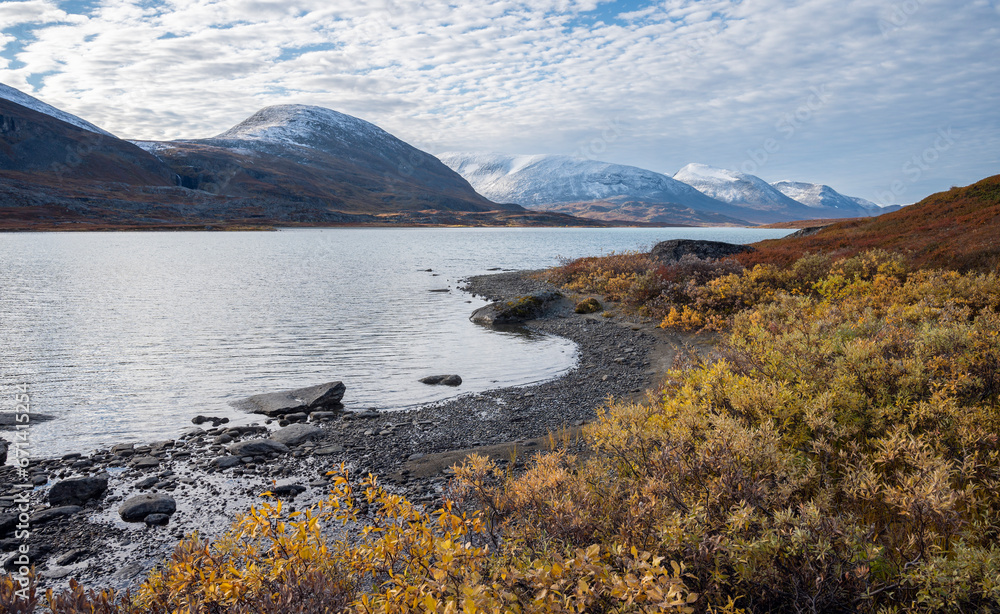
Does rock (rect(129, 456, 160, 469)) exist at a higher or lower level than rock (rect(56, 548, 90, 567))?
higher

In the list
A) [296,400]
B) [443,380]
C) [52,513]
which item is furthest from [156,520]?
[443,380]

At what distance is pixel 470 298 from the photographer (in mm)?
33062

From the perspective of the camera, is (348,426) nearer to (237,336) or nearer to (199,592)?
(199,592)

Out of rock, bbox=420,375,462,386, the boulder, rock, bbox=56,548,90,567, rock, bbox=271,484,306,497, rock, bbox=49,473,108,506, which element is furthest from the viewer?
the boulder

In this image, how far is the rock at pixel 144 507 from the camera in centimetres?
774

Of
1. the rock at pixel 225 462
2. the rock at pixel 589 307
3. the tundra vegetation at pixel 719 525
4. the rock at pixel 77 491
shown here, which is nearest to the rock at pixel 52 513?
the rock at pixel 77 491

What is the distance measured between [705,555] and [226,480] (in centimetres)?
868

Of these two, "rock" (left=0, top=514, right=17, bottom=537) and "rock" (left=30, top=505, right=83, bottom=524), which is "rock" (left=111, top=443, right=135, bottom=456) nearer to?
"rock" (left=30, top=505, right=83, bottom=524)

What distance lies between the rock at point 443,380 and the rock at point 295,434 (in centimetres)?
447

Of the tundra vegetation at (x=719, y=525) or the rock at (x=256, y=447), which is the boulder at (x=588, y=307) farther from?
the tundra vegetation at (x=719, y=525)

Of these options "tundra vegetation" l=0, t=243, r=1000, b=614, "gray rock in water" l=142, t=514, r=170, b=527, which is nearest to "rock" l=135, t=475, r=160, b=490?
"gray rock in water" l=142, t=514, r=170, b=527

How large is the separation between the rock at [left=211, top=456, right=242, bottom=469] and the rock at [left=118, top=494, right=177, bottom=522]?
51.0 inches

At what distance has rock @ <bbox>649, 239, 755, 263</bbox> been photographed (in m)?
33.8

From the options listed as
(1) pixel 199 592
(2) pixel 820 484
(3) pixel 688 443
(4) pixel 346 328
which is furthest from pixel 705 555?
(4) pixel 346 328
